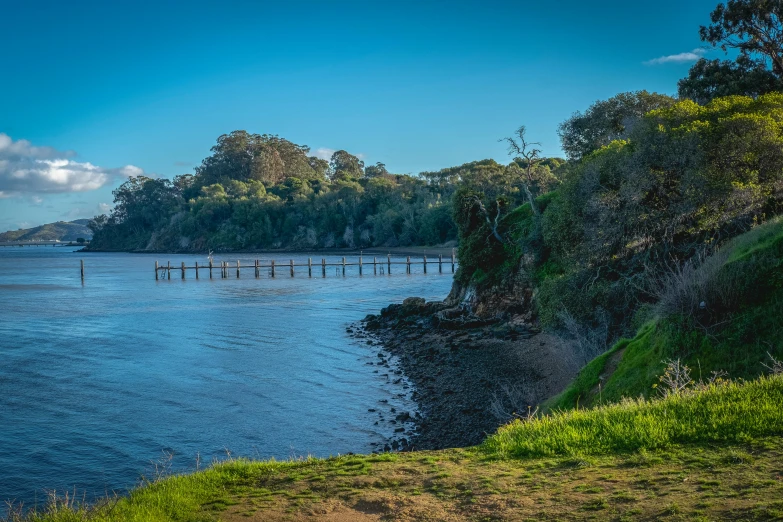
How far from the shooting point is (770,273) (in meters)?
11.9

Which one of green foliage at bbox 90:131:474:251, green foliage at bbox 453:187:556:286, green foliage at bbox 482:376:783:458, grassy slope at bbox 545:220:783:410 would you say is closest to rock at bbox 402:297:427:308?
green foliage at bbox 453:187:556:286

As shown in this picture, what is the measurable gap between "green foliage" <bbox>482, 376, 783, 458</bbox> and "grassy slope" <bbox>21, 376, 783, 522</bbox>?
0.05 ft

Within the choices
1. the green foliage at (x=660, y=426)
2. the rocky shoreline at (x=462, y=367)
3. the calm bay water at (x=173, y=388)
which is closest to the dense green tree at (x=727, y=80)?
the rocky shoreline at (x=462, y=367)

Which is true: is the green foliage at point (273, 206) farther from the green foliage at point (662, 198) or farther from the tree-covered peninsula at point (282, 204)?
the green foliage at point (662, 198)

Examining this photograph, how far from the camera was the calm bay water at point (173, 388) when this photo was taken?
14477 mm

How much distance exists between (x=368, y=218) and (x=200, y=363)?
88.0m

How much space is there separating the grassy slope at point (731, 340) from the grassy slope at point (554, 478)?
3237 millimetres

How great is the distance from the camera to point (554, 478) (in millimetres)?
6602

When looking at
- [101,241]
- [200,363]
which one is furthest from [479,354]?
[101,241]

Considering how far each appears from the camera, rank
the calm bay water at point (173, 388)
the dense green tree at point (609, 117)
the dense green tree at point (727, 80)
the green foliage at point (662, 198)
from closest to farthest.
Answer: the calm bay water at point (173, 388) < the green foliage at point (662, 198) < the dense green tree at point (727, 80) < the dense green tree at point (609, 117)

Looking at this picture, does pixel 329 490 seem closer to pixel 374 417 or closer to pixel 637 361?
pixel 637 361

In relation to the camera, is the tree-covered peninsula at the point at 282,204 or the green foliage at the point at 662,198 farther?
the tree-covered peninsula at the point at 282,204

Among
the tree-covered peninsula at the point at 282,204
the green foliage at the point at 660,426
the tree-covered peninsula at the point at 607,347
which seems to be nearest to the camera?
the tree-covered peninsula at the point at 607,347

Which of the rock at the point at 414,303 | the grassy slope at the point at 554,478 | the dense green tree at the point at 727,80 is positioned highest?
the dense green tree at the point at 727,80
